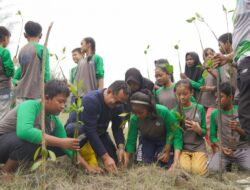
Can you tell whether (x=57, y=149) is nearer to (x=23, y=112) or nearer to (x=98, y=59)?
(x=23, y=112)

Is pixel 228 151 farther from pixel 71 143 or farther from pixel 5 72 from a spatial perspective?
pixel 5 72

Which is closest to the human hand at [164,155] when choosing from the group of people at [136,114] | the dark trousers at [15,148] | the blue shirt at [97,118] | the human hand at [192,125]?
the group of people at [136,114]

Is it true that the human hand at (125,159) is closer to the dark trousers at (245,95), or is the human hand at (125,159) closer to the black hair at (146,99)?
the black hair at (146,99)

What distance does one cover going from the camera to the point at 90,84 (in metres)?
5.07

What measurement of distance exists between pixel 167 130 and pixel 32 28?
1970 millimetres

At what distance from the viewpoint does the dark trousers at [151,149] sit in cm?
374

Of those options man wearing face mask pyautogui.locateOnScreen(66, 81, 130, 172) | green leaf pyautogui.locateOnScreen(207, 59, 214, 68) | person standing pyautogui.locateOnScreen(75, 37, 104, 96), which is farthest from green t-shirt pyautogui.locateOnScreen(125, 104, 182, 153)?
person standing pyautogui.locateOnScreen(75, 37, 104, 96)

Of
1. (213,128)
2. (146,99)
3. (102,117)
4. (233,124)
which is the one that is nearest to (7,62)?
(102,117)

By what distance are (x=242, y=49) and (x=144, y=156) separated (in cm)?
173

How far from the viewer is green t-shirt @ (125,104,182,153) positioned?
12.0ft

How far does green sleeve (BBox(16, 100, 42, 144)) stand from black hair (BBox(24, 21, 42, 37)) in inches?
61.1

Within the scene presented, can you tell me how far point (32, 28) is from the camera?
168 inches

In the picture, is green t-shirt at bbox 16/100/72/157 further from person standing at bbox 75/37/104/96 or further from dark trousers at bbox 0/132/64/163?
person standing at bbox 75/37/104/96

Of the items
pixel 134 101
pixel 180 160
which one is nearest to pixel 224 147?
pixel 180 160
